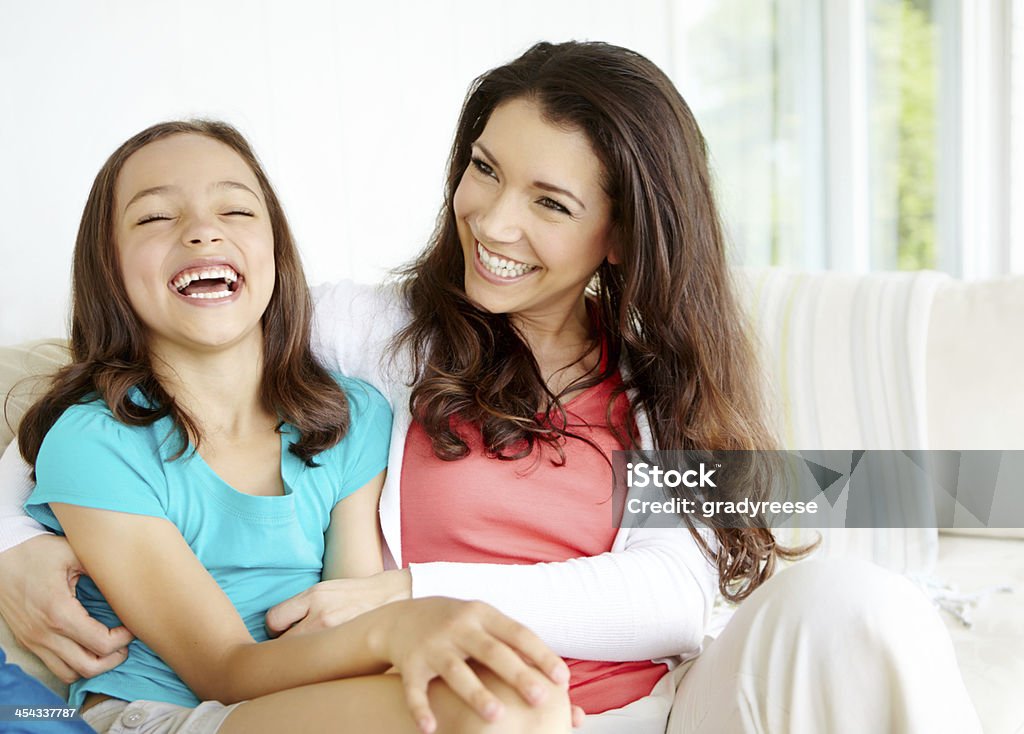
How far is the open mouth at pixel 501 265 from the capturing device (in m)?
1.47

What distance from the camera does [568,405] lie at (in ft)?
5.11

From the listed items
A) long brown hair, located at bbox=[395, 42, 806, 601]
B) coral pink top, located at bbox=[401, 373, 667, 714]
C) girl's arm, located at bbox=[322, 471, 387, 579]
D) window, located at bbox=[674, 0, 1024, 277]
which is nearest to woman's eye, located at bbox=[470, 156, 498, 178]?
long brown hair, located at bbox=[395, 42, 806, 601]

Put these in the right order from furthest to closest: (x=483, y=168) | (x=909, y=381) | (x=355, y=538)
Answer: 1. (x=909, y=381)
2. (x=483, y=168)
3. (x=355, y=538)

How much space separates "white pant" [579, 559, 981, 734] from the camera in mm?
1055

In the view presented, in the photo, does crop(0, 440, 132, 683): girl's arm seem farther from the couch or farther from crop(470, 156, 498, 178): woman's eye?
the couch

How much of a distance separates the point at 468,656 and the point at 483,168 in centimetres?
82

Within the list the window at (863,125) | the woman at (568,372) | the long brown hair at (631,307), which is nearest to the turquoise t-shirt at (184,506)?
the woman at (568,372)

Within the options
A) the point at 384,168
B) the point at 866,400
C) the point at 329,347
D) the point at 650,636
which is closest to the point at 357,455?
the point at 329,347

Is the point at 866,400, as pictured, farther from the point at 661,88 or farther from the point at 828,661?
the point at 828,661

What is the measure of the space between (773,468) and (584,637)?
→ 499 mm

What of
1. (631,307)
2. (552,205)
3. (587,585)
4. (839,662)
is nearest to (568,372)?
(631,307)

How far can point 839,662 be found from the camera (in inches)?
42.3

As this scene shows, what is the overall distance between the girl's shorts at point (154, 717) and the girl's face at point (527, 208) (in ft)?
2.17

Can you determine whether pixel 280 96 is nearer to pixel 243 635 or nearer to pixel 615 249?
pixel 615 249
